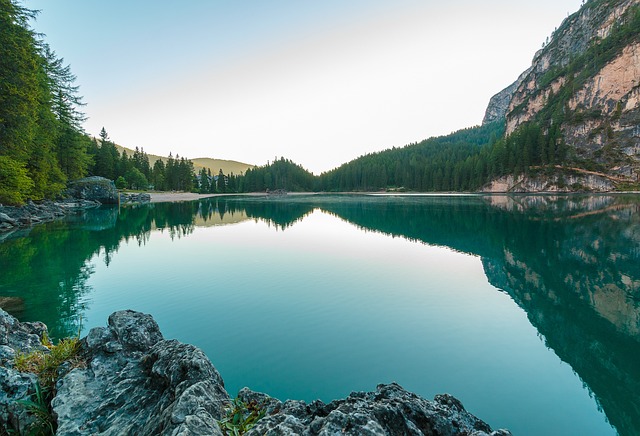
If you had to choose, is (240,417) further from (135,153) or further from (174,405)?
(135,153)

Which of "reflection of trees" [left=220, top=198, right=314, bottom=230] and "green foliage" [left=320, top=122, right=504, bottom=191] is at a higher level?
"green foliage" [left=320, top=122, right=504, bottom=191]

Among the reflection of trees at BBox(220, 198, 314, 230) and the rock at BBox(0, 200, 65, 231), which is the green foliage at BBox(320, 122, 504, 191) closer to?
the reflection of trees at BBox(220, 198, 314, 230)

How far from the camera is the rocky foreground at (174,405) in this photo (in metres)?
3.60

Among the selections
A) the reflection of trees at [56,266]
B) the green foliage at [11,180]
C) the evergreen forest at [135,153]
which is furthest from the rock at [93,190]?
the reflection of trees at [56,266]

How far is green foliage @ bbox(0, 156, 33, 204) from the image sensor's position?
28444mm

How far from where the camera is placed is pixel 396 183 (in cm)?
18188

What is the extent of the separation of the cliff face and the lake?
111900 mm

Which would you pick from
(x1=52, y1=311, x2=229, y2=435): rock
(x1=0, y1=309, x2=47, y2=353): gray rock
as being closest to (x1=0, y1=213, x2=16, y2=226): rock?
(x1=0, y1=309, x2=47, y2=353): gray rock

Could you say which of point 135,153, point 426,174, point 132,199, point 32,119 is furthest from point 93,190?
point 426,174

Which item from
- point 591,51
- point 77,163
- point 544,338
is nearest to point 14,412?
point 544,338

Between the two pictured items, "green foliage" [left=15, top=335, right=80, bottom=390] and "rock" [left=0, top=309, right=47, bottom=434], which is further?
"green foliage" [left=15, top=335, right=80, bottom=390]

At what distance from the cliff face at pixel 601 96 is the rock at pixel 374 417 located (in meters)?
132

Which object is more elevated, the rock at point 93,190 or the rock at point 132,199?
the rock at point 93,190

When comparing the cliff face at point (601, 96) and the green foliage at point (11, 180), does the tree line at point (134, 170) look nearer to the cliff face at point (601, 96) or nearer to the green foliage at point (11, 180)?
the green foliage at point (11, 180)
